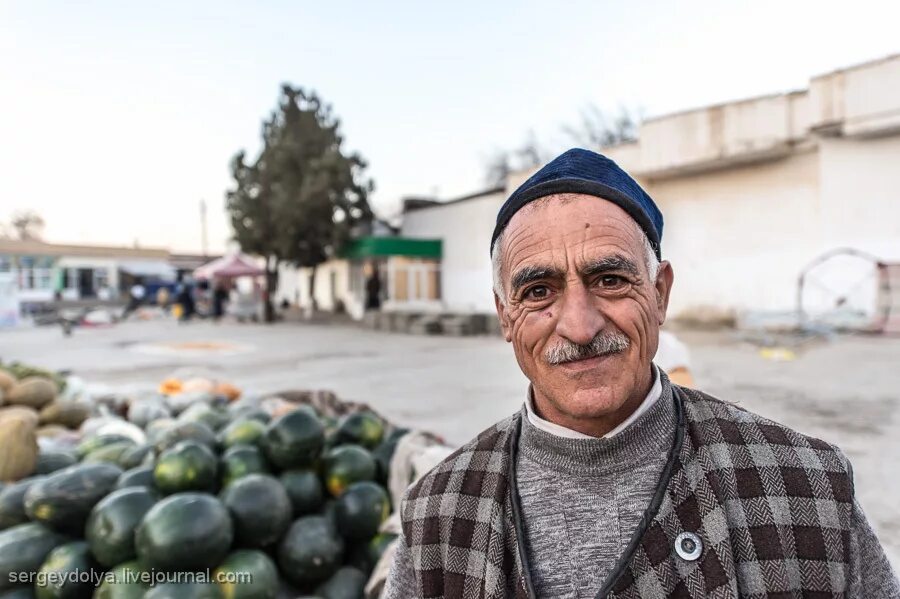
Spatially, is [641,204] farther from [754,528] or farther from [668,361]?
[668,361]

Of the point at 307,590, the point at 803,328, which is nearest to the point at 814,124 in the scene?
the point at 803,328

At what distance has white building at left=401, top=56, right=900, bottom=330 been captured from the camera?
1248 cm

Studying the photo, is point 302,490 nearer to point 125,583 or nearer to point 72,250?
point 125,583

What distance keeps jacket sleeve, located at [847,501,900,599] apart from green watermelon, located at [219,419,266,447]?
3012 millimetres

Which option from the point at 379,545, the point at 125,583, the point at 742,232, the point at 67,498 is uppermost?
the point at 742,232

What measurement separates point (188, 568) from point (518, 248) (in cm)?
218

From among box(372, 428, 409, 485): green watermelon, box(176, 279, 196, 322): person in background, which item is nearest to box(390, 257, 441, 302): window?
box(176, 279, 196, 322): person in background

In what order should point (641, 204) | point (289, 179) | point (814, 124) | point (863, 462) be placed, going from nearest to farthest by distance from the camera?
point (641, 204) → point (863, 462) → point (814, 124) → point (289, 179)

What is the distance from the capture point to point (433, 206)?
82.6 feet

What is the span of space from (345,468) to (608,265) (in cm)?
257

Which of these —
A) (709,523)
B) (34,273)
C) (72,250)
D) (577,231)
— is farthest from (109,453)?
(72,250)

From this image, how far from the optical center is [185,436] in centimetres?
344

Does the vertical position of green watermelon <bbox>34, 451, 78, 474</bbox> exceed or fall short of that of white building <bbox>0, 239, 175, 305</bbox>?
it falls short

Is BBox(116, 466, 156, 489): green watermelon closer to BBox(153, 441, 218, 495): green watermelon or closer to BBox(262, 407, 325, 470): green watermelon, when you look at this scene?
BBox(153, 441, 218, 495): green watermelon
